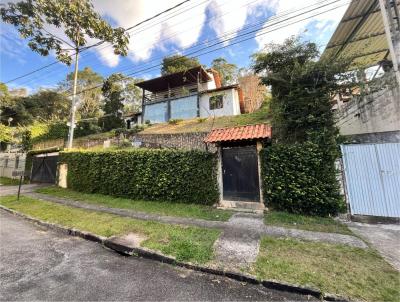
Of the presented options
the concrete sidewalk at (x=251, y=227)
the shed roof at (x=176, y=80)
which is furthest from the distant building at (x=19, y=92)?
the concrete sidewalk at (x=251, y=227)

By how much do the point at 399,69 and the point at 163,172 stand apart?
8.03 m

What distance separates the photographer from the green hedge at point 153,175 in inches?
306

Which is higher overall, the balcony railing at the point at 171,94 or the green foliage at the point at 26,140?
the balcony railing at the point at 171,94

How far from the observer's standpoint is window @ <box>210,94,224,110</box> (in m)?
21.1

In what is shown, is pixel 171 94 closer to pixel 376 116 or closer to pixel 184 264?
pixel 376 116

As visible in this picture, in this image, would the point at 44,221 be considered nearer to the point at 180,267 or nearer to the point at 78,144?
the point at 180,267

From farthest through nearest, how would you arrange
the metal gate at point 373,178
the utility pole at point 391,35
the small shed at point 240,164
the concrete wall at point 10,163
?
the concrete wall at point 10,163
the small shed at point 240,164
the metal gate at point 373,178
the utility pole at point 391,35

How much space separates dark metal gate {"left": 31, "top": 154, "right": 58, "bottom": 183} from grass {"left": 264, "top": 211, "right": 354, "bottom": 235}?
49.6 ft

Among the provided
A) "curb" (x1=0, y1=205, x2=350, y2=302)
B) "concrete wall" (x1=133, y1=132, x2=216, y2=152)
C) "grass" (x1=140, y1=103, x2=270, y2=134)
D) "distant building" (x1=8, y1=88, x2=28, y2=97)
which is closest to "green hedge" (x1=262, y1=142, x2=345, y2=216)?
"curb" (x1=0, y1=205, x2=350, y2=302)

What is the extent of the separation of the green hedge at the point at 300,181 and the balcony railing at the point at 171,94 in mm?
17216

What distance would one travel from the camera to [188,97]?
22.6 m

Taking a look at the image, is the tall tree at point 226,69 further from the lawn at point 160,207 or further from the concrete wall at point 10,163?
the lawn at point 160,207

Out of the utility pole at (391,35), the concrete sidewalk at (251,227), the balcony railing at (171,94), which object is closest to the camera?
the concrete sidewalk at (251,227)

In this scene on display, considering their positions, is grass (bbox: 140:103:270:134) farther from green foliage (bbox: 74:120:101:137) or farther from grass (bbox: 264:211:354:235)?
green foliage (bbox: 74:120:101:137)
